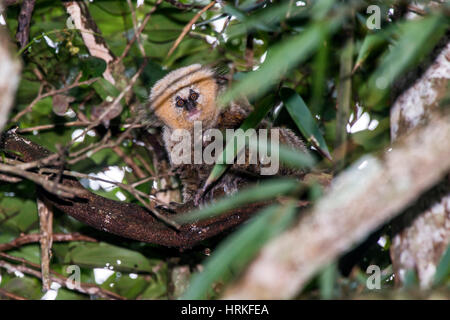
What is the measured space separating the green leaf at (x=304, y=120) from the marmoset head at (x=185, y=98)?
1403mm

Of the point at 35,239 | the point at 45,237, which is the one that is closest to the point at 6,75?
the point at 45,237

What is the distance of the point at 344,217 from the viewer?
3.87 feet

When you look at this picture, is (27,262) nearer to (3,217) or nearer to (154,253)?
(3,217)

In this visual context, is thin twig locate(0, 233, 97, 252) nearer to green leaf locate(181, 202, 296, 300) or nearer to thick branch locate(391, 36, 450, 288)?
green leaf locate(181, 202, 296, 300)

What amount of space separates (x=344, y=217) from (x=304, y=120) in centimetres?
168

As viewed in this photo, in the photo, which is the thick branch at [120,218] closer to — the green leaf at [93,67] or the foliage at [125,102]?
the foliage at [125,102]

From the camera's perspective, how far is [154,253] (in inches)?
163

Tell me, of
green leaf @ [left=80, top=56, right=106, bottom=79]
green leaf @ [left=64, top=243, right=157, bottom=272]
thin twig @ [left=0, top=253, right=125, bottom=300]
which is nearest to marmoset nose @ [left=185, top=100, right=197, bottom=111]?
green leaf @ [left=80, top=56, right=106, bottom=79]

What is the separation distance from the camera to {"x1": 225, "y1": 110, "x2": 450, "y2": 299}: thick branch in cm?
115

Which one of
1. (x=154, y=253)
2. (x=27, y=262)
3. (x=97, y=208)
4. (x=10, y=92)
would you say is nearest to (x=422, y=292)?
(x=10, y=92)

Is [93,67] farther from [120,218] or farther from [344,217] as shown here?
[344,217]

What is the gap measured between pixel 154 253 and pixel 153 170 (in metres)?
0.81

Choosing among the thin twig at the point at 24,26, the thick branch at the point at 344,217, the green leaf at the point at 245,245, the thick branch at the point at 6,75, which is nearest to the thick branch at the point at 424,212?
the green leaf at the point at 245,245

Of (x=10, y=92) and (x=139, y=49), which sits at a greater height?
(x=139, y=49)
